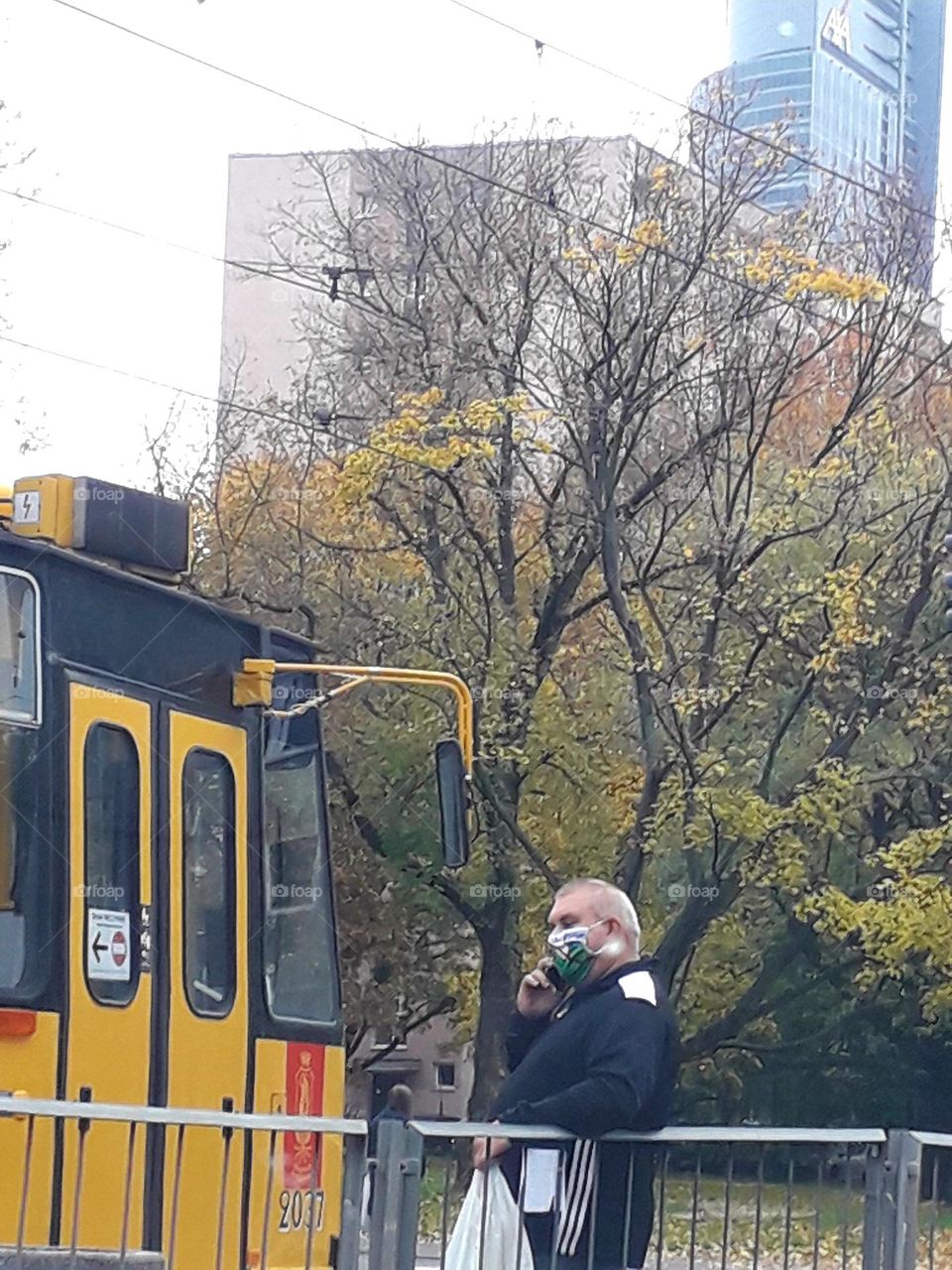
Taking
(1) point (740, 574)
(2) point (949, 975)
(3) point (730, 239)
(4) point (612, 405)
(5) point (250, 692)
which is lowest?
(2) point (949, 975)

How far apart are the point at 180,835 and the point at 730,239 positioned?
14.1m

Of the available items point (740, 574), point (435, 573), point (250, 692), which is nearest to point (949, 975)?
point (740, 574)

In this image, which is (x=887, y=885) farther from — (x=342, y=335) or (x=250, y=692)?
(x=250, y=692)

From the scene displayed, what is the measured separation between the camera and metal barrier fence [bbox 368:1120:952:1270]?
18.4ft

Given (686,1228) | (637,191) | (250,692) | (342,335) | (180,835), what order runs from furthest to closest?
(342,335)
(637,191)
(250,692)
(180,835)
(686,1228)

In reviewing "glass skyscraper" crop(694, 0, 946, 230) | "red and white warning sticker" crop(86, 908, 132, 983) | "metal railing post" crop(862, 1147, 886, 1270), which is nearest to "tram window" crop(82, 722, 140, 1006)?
"red and white warning sticker" crop(86, 908, 132, 983)

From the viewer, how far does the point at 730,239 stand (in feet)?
67.1

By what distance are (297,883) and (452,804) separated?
2.19 ft

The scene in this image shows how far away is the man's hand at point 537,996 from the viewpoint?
20.8ft

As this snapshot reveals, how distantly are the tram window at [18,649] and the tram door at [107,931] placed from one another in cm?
18

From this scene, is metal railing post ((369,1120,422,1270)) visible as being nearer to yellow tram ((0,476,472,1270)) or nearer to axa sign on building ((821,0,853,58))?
yellow tram ((0,476,472,1270))

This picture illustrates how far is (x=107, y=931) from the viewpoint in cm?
702

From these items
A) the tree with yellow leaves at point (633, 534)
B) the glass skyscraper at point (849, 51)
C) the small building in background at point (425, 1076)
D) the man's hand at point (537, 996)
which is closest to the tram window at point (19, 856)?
the man's hand at point (537, 996)

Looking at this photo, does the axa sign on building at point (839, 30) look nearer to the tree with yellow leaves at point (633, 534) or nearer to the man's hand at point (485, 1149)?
the tree with yellow leaves at point (633, 534)
